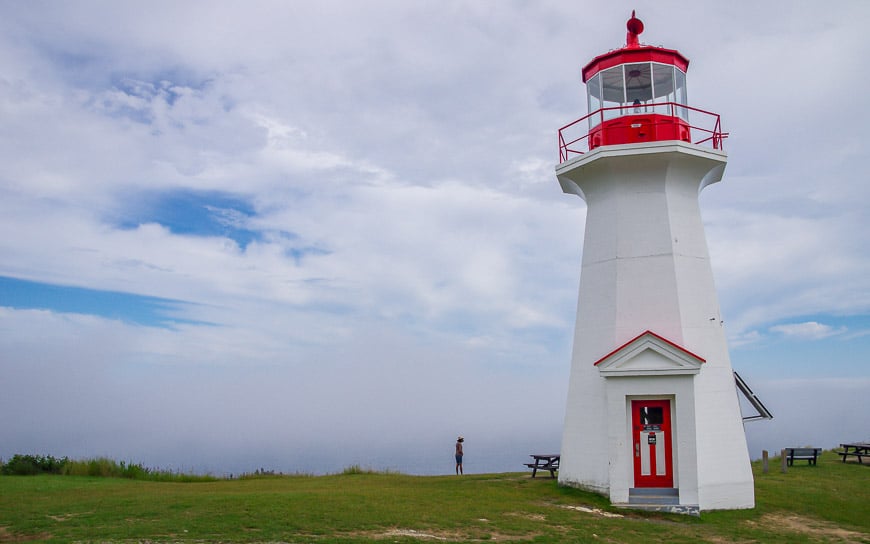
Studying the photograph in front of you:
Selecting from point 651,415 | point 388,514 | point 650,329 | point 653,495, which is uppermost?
point 650,329

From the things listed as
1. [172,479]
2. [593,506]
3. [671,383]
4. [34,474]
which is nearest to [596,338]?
[671,383]

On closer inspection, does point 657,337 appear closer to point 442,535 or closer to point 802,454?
point 442,535

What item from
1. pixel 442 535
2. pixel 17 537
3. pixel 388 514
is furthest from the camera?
pixel 388 514

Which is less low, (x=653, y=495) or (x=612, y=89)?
(x=612, y=89)

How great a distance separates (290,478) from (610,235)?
1186cm

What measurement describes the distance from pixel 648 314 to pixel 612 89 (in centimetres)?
598

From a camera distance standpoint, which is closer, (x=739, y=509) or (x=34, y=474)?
(x=739, y=509)

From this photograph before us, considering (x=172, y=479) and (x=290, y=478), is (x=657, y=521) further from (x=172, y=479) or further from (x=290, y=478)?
(x=172, y=479)

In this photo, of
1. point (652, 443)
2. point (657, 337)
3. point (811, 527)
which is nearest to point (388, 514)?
point (652, 443)

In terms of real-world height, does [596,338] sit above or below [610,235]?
below

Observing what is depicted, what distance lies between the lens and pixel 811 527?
14398 mm

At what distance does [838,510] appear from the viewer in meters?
15.9

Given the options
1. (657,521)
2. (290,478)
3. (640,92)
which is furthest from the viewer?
(290,478)

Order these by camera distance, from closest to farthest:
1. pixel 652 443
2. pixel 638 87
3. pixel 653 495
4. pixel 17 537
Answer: pixel 17 537 < pixel 653 495 < pixel 652 443 < pixel 638 87
